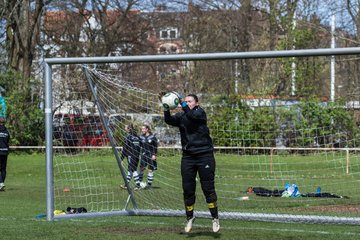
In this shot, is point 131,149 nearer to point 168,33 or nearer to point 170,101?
point 170,101

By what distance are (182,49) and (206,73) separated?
641 inches

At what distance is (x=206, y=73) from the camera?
31.7 m

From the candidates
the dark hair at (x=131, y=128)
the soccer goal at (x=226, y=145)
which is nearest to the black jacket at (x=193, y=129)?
the soccer goal at (x=226, y=145)

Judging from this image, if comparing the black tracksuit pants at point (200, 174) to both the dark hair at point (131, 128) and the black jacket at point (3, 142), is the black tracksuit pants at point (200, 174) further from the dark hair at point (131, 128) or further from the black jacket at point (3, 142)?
the black jacket at point (3, 142)

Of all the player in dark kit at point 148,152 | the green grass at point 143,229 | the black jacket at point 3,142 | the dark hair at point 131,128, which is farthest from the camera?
the black jacket at point 3,142

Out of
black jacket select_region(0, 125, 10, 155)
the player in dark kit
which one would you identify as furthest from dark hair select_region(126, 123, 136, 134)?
black jacket select_region(0, 125, 10, 155)

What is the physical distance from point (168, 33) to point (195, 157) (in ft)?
141

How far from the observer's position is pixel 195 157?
11.9 m

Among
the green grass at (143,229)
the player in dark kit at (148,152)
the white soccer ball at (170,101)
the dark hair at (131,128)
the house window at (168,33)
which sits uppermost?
the house window at (168,33)

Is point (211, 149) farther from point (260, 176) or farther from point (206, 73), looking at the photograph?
point (206, 73)

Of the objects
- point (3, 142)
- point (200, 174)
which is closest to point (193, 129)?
point (200, 174)

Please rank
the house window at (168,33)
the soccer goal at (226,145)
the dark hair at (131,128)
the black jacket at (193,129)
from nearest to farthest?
the black jacket at (193,129)
the soccer goal at (226,145)
the dark hair at (131,128)
the house window at (168,33)

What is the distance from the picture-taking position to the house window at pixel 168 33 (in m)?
51.4

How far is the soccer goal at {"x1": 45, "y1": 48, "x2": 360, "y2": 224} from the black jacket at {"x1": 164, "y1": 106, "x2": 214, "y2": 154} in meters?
1.52
